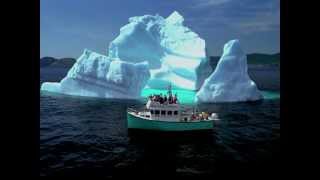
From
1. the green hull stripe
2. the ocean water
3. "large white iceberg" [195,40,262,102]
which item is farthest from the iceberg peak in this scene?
the green hull stripe

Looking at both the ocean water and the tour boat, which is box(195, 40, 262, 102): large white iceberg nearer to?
the ocean water

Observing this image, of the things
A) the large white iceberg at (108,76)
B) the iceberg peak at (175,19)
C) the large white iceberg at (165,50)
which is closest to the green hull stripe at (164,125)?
the large white iceberg at (108,76)

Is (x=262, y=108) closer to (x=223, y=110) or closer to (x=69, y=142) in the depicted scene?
(x=223, y=110)

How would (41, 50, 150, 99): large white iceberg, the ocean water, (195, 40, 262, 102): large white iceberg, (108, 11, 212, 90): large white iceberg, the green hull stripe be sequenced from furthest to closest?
1. (108, 11, 212, 90): large white iceberg
2. (195, 40, 262, 102): large white iceberg
3. (41, 50, 150, 99): large white iceberg
4. the green hull stripe
5. the ocean water

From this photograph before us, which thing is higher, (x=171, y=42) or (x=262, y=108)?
(x=171, y=42)

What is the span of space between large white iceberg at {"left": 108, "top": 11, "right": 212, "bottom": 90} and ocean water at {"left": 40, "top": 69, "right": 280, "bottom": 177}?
3.39m

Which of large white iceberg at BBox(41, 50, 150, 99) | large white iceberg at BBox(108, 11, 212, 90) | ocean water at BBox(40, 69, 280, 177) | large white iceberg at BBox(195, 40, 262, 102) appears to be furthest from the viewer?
large white iceberg at BBox(108, 11, 212, 90)

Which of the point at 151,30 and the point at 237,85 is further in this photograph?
the point at 151,30

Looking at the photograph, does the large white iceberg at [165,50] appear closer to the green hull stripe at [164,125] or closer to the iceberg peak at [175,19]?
the iceberg peak at [175,19]

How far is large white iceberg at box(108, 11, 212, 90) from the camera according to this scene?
611 inches
